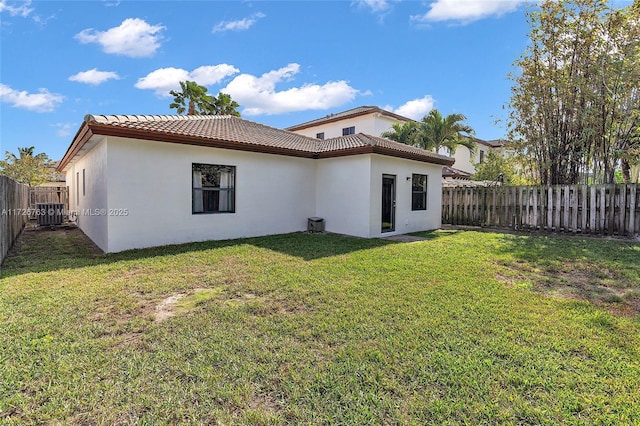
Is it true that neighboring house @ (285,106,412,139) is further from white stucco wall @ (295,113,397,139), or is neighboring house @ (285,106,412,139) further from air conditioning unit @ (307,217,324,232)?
air conditioning unit @ (307,217,324,232)

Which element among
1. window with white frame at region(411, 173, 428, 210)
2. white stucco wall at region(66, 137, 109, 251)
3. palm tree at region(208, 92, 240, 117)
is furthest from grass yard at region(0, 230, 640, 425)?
palm tree at region(208, 92, 240, 117)

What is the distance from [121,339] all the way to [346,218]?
856cm

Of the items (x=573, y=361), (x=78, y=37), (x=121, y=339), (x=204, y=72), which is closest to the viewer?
(x=573, y=361)

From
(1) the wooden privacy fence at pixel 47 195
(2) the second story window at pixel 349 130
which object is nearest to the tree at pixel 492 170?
(2) the second story window at pixel 349 130

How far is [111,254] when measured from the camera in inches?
307

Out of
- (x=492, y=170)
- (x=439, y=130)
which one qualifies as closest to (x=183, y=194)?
(x=439, y=130)

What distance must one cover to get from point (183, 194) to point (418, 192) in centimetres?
883

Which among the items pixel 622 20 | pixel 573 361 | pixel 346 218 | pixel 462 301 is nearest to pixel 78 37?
pixel 346 218

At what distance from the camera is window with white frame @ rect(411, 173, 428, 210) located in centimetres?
1269

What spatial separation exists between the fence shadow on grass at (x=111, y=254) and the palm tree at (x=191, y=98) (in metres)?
15.5

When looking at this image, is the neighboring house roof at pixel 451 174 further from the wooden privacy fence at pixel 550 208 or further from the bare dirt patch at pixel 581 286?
the bare dirt patch at pixel 581 286

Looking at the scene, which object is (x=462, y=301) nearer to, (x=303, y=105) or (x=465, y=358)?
(x=465, y=358)

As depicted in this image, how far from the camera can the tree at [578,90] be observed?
10719 mm

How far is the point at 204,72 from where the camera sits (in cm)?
2292
